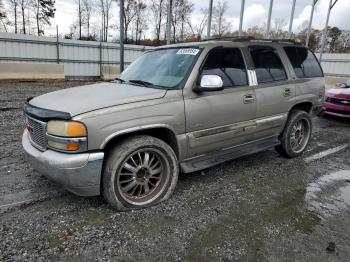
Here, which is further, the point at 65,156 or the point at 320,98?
the point at 320,98

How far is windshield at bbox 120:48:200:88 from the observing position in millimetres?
3654

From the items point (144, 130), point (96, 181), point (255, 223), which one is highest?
point (144, 130)

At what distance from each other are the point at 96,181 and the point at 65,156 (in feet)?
1.33

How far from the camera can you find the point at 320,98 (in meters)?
5.45

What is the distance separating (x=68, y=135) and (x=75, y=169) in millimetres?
344

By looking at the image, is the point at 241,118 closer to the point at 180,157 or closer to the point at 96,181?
the point at 180,157

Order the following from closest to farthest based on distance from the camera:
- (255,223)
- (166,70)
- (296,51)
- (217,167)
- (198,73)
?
(255,223), (198,73), (166,70), (217,167), (296,51)

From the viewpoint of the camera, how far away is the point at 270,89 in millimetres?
4438

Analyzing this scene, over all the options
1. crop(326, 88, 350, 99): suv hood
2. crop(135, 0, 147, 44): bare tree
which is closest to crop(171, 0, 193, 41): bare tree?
crop(135, 0, 147, 44): bare tree

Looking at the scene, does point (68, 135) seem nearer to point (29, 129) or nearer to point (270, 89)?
Answer: point (29, 129)

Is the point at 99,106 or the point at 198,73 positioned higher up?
the point at 198,73

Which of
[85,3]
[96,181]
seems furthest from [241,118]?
[85,3]

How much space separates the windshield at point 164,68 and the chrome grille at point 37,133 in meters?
1.38

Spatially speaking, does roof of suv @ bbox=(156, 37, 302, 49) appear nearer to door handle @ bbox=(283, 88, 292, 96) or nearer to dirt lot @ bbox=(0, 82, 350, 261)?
door handle @ bbox=(283, 88, 292, 96)
